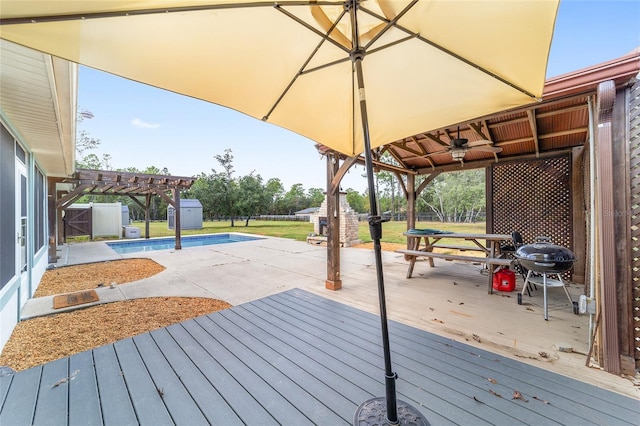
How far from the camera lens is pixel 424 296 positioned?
3.76m

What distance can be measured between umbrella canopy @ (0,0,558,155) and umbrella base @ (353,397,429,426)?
1.84 metres

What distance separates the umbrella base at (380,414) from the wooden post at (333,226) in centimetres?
246

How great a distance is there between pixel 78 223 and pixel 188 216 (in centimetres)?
594

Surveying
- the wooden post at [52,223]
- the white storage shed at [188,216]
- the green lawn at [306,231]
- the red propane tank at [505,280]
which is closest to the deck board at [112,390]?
the red propane tank at [505,280]

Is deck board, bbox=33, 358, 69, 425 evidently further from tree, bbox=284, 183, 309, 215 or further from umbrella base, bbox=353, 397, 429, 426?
tree, bbox=284, 183, 309, 215

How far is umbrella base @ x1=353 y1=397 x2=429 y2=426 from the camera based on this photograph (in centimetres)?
146

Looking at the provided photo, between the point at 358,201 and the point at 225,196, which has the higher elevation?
the point at 358,201

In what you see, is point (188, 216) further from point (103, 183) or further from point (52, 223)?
point (52, 223)

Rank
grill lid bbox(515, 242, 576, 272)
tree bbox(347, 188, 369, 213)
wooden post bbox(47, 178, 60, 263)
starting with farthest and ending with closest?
tree bbox(347, 188, 369, 213) → wooden post bbox(47, 178, 60, 263) → grill lid bbox(515, 242, 576, 272)

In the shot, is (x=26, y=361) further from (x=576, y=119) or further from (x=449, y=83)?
(x=576, y=119)

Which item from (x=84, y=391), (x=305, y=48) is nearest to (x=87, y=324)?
(x=84, y=391)

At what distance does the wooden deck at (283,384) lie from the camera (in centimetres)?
153

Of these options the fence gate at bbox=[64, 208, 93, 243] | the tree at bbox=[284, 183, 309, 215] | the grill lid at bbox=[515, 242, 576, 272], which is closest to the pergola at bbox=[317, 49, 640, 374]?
the grill lid at bbox=[515, 242, 576, 272]

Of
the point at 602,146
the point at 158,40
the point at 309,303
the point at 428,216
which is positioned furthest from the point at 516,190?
the point at 428,216
